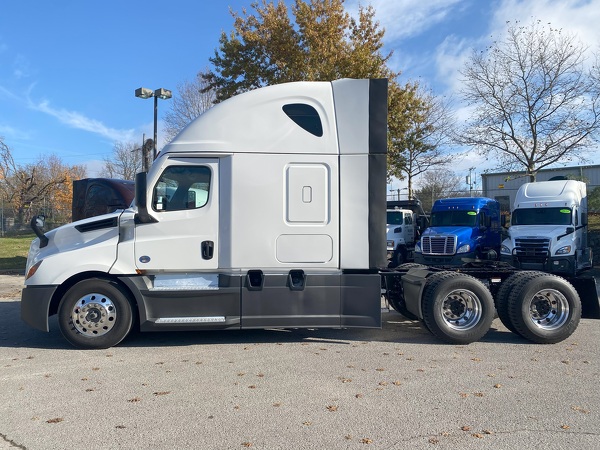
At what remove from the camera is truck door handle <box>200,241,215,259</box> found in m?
6.90

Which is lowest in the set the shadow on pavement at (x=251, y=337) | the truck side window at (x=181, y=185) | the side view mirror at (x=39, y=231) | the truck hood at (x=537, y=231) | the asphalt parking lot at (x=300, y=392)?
the asphalt parking lot at (x=300, y=392)

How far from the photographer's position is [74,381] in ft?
18.6

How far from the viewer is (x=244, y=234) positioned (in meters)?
6.93

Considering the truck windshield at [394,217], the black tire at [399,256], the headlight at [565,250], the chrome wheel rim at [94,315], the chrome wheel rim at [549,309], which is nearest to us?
the chrome wheel rim at [94,315]

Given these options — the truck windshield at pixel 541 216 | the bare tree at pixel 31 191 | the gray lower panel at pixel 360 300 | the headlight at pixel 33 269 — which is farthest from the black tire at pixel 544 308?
the bare tree at pixel 31 191

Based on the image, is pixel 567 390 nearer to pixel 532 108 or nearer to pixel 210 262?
pixel 210 262

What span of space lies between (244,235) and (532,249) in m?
10.9

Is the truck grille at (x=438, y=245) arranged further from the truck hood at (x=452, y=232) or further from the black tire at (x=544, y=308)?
the black tire at (x=544, y=308)

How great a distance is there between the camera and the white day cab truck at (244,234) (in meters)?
6.86

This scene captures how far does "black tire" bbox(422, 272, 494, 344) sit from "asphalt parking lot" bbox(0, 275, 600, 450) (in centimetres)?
21

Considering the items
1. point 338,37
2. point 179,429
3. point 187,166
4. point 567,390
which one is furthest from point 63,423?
point 338,37

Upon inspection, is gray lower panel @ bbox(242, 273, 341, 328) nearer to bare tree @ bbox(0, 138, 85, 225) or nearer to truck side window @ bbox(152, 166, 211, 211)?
truck side window @ bbox(152, 166, 211, 211)

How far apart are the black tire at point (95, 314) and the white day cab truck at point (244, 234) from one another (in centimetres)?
1

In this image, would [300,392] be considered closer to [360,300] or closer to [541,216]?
[360,300]
